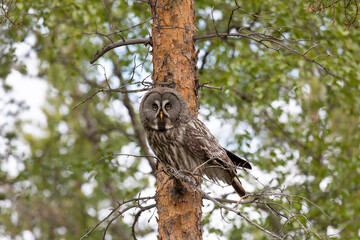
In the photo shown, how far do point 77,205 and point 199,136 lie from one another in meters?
9.19

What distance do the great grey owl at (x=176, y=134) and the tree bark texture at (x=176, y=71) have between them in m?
0.14

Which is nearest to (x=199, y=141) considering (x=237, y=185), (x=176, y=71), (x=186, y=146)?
(x=186, y=146)

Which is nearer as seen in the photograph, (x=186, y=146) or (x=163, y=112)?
(x=186, y=146)

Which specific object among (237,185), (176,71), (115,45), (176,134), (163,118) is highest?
(115,45)

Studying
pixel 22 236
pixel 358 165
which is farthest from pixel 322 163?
pixel 22 236

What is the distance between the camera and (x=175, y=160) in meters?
4.36

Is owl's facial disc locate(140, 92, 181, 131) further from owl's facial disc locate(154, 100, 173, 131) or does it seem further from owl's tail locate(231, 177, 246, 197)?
owl's tail locate(231, 177, 246, 197)

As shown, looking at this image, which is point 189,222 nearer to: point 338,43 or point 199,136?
point 199,136

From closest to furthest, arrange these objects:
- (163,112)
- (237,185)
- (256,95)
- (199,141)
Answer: (199,141)
(163,112)
(237,185)
(256,95)

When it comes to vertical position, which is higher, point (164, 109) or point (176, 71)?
point (176, 71)

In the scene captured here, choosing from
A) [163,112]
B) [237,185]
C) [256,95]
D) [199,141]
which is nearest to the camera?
[199,141]

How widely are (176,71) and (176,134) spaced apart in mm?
581

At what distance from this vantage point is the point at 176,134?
432 centimetres

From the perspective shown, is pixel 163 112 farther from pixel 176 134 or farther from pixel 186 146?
pixel 186 146
